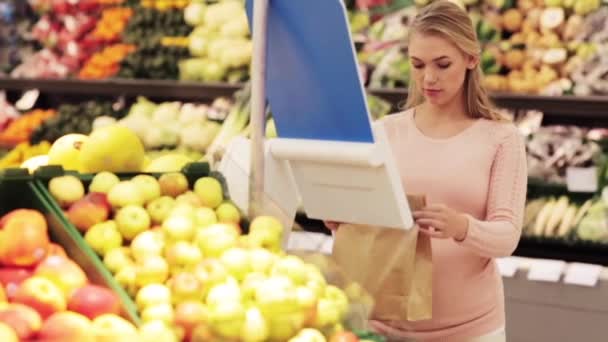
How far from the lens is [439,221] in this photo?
1822 mm

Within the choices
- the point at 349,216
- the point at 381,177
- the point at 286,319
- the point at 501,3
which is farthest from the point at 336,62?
the point at 501,3

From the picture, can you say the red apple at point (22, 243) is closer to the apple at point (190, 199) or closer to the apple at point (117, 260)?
the apple at point (117, 260)

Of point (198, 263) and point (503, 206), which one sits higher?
point (198, 263)

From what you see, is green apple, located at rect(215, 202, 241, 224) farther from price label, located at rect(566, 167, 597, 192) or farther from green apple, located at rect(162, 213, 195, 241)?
price label, located at rect(566, 167, 597, 192)

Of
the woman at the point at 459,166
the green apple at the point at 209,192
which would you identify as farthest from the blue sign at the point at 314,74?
the woman at the point at 459,166

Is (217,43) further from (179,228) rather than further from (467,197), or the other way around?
(179,228)

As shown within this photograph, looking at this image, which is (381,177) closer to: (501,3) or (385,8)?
(501,3)

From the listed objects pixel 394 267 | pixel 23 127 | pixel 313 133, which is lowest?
pixel 23 127

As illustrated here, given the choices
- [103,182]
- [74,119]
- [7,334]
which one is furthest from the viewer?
[74,119]

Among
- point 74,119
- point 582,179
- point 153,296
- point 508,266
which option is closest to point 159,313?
point 153,296

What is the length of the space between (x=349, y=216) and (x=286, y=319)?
493mm

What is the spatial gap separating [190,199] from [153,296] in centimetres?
38

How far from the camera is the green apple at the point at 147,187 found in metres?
1.75

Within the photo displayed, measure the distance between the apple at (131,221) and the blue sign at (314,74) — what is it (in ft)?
1.13
